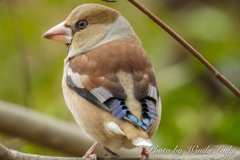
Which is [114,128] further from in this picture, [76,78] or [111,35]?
[111,35]

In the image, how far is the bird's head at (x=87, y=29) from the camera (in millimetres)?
3420

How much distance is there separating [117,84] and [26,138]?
1.91 metres

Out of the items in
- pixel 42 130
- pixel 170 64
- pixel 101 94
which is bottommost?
pixel 42 130

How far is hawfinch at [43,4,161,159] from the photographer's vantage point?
104 inches

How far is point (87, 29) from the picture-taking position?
3.48 meters

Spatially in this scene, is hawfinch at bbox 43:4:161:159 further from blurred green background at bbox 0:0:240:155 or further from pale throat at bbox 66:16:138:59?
blurred green background at bbox 0:0:240:155

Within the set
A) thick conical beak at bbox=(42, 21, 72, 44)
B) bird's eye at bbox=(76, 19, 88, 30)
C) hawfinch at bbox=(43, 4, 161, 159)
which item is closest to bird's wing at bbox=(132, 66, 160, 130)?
hawfinch at bbox=(43, 4, 161, 159)

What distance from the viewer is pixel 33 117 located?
4359 mm

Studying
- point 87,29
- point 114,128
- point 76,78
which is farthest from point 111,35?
point 114,128

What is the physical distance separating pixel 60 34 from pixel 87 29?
0.79 ft

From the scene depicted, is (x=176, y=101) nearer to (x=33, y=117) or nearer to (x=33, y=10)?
(x=33, y=117)

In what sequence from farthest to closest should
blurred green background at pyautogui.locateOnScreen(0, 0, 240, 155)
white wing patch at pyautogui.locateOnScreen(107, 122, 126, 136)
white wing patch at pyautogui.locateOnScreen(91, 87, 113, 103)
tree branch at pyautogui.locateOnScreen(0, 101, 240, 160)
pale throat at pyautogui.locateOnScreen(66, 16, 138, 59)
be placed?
tree branch at pyautogui.locateOnScreen(0, 101, 240, 160) < blurred green background at pyautogui.locateOnScreen(0, 0, 240, 155) < pale throat at pyautogui.locateOnScreen(66, 16, 138, 59) < white wing patch at pyautogui.locateOnScreen(91, 87, 113, 103) < white wing patch at pyautogui.locateOnScreen(107, 122, 126, 136)

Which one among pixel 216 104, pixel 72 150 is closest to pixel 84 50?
pixel 72 150

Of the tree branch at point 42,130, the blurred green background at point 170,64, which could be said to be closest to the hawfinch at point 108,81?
the blurred green background at point 170,64
